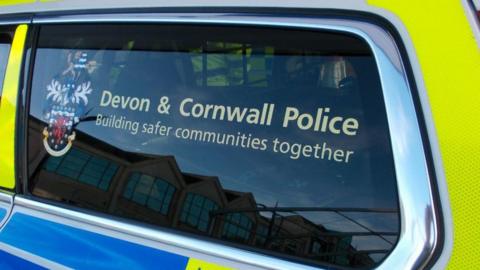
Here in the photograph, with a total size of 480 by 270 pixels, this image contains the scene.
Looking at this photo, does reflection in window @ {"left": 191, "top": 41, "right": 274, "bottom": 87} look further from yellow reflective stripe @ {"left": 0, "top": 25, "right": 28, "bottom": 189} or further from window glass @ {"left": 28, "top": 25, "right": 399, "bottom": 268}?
yellow reflective stripe @ {"left": 0, "top": 25, "right": 28, "bottom": 189}

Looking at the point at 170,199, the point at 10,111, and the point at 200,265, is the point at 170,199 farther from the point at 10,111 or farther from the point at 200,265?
the point at 10,111

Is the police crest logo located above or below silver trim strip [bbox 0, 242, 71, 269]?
above

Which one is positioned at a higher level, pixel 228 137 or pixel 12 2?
pixel 12 2

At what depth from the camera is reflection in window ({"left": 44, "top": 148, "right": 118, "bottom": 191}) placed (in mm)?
1551

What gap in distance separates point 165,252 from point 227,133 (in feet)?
1.15

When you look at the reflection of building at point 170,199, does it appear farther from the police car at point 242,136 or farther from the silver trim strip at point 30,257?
the silver trim strip at point 30,257

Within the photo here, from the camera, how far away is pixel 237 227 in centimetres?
129

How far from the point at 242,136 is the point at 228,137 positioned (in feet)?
0.13

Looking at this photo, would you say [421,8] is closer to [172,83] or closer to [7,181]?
[172,83]

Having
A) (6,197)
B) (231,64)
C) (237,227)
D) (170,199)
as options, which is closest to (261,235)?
(237,227)

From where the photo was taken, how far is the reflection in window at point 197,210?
4.40ft

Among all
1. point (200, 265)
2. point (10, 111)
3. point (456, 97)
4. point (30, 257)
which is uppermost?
point (456, 97)

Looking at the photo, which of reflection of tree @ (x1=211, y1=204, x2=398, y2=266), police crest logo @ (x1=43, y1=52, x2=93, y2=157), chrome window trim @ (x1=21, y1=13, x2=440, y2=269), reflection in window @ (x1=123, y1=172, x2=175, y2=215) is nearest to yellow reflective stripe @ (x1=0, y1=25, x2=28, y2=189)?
police crest logo @ (x1=43, y1=52, x2=93, y2=157)

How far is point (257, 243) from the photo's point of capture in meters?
1.25
